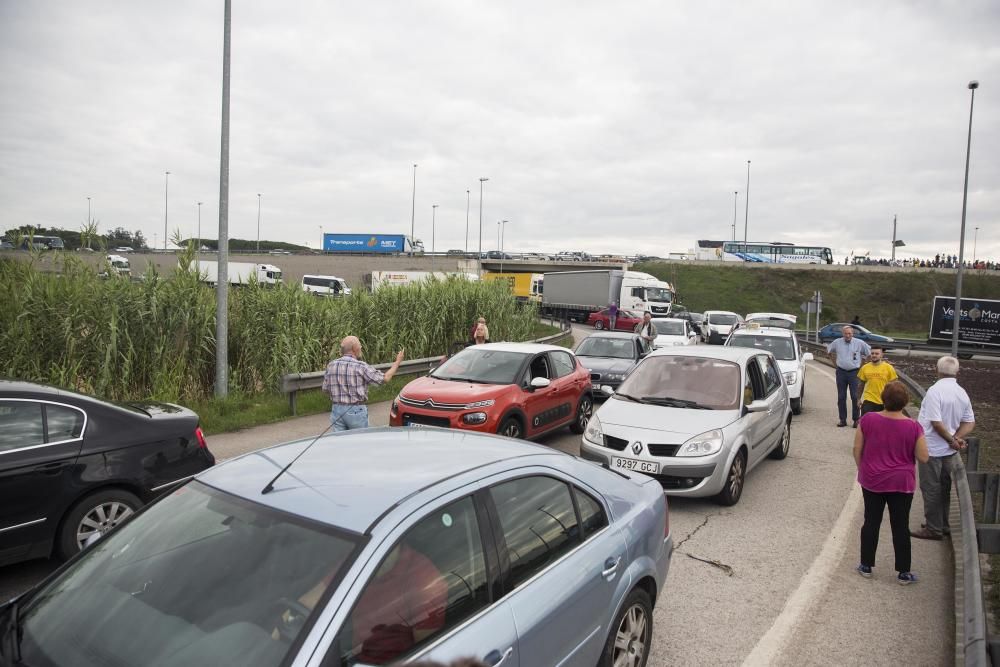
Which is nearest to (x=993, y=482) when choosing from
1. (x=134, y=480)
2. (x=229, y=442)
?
(x=134, y=480)

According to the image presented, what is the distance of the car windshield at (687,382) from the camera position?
7.83 metres

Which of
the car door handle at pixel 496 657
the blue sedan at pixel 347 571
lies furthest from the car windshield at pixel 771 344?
the car door handle at pixel 496 657

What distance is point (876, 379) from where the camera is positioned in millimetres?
9453

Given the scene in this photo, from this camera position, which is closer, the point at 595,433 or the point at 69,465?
the point at 69,465

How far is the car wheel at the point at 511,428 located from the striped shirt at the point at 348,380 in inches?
77.5

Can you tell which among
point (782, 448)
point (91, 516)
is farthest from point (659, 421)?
point (91, 516)

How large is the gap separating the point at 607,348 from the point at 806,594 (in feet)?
33.0

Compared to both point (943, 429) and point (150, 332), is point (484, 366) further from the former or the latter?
point (150, 332)

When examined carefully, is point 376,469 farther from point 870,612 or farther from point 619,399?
point 619,399

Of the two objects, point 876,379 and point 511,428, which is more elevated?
point 876,379

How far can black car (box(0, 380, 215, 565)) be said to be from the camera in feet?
15.5

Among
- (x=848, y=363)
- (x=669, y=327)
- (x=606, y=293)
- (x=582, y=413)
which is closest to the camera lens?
(x=582, y=413)

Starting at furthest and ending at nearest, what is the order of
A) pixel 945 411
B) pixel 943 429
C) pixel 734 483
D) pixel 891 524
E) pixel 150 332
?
pixel 150 332 → pixel 734 483 → pixel 945 411 → pixel 943 429 → pixel 891 524

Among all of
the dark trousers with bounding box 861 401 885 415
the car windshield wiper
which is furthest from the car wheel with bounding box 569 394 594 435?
the dark trousers with bounding box 861 401 885 415
